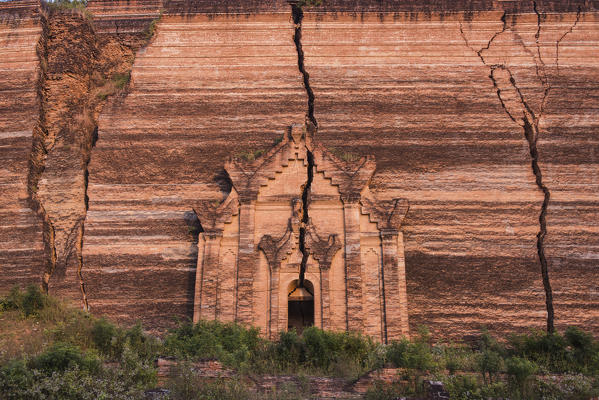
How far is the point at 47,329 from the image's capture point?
13.5m

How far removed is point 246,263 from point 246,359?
318 centimetres

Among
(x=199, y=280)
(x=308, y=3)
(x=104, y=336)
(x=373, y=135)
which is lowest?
(x=104, y=336)

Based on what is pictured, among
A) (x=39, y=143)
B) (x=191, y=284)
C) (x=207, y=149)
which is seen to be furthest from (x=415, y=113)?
(x=39, y=143)

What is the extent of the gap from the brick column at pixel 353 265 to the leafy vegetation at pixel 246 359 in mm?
981

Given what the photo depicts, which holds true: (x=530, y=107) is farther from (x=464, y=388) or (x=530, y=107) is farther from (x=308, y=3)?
(x=464, y=388)

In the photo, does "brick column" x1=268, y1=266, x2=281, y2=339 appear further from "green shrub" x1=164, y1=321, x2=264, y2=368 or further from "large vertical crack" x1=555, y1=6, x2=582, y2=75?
"large vertical crack" x1=555, y1=6, x2=582, y2=75

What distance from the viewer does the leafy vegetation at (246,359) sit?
33.9 feet

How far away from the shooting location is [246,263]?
14.7m

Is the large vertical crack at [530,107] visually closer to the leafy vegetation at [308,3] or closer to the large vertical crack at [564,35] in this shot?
the large vertical crack at [564,35]

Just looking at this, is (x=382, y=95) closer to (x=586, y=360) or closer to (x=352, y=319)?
(x=352, y=319)

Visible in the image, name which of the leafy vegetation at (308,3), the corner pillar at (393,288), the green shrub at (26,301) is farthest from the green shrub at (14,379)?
the leafy vegetation at (308,3)

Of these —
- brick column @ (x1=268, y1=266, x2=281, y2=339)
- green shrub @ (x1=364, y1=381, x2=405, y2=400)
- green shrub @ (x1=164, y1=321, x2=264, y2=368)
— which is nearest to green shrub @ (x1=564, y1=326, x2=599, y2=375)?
green shrub @ (x1=364, y1=381, x2=405, y2=400)

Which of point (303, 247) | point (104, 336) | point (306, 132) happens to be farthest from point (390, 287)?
point (104, 336)

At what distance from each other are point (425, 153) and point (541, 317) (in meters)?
4.63
